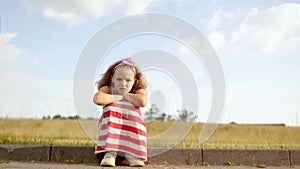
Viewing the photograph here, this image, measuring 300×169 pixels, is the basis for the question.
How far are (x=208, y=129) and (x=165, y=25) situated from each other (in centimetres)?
181

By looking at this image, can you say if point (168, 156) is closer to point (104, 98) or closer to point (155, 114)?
point (155, 114)

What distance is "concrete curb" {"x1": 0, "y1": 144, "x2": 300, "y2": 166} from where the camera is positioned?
434cm

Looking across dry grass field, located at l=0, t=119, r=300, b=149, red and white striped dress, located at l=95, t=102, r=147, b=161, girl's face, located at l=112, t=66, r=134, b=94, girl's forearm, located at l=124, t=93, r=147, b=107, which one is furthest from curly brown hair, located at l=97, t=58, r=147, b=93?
dry grass field, located at l=0, t=119, r=300, b=149

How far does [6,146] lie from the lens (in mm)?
4438

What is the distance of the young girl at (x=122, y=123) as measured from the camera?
3.91m

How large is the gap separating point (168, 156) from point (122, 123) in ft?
2.58

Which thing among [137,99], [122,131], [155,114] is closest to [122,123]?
[122,131]

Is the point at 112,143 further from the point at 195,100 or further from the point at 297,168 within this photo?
the point at 297,168

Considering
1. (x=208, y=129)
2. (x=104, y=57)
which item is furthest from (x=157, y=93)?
(x=208, y=129)

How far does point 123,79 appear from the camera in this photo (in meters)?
4.14

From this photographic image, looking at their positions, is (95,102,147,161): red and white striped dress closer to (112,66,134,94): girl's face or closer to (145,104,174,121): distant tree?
(112,66,134,94): girl's face

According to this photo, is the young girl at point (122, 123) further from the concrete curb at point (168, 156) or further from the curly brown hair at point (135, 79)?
the concrete curb at point (168, 156)

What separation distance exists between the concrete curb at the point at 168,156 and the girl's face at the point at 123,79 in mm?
845

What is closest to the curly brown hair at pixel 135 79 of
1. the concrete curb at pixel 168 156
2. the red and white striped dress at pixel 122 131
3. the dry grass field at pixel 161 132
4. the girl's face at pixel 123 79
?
the girl's face at pixel 123 79
